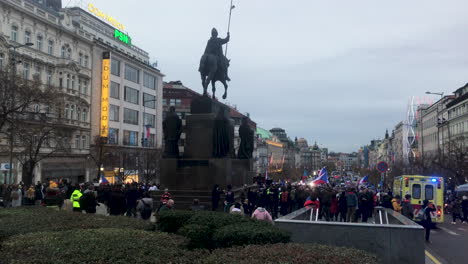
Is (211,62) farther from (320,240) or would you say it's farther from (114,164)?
(114,164)

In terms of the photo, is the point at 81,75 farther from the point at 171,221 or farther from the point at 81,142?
the point at 171,221

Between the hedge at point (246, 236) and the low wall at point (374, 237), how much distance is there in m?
1.82

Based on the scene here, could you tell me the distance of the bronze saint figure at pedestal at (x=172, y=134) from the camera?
21.5m

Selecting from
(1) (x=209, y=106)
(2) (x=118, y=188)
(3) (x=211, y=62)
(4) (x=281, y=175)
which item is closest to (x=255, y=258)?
(2) (x=118, y=188)

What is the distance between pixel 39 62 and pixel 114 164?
1404cm

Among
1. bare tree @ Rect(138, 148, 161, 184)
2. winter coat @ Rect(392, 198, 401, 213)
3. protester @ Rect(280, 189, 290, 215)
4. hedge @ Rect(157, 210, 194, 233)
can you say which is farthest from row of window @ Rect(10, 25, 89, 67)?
hedge @ Rect(157, 210, 194, 233)

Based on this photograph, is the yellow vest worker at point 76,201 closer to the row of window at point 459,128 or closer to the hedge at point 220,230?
the hedge at point 220,230

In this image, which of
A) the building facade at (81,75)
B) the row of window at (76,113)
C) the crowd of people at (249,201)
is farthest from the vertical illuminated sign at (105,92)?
the crowd of people at (249,201)

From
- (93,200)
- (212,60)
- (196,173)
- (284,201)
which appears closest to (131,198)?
(196,173)

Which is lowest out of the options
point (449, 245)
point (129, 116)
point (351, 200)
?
point (449, 245)

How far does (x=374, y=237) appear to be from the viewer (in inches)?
385

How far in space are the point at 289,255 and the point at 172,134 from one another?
1587 centimetres

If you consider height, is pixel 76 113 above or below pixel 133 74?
below

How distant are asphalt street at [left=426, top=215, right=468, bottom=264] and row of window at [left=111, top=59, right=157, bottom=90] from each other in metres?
49.8
